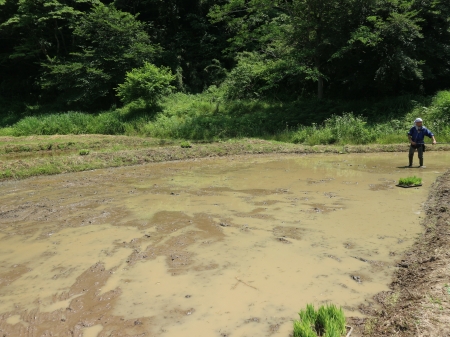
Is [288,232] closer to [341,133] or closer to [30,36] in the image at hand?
[341,133]

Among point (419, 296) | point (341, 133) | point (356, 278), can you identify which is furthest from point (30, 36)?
point (419, 296)

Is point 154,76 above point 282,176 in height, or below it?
above

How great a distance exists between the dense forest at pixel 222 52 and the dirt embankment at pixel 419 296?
14.8 meters

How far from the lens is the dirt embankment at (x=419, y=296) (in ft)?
10.4


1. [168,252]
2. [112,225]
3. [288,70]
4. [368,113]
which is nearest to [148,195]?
[112,225]

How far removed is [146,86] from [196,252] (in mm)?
18439

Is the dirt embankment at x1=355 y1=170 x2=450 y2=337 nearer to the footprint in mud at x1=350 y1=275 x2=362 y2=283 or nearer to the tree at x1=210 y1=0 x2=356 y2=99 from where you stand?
the footprint in mud at x1=350 y1=275 x2=362 y2=283

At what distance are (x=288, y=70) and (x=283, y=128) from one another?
123 inches

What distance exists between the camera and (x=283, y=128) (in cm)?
A: 1902

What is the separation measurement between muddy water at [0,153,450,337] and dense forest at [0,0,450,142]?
439 inches

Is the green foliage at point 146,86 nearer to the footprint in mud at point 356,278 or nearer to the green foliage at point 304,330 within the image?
the footprint in mud at point 356,278

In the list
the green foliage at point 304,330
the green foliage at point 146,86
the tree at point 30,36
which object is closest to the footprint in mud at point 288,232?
the green foliage at point 304,330

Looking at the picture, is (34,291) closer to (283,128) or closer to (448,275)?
(448,275)

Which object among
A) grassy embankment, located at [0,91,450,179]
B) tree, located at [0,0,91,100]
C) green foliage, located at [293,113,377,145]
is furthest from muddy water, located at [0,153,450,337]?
tree, located at [0,0,91,100]
